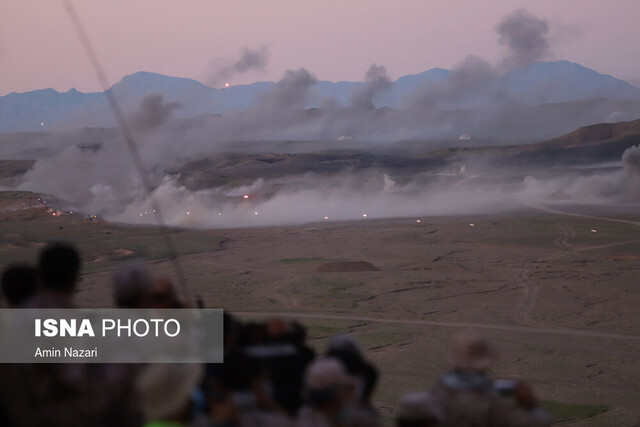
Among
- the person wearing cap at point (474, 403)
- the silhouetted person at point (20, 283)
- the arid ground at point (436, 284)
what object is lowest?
the arid ground at point (436, 284)

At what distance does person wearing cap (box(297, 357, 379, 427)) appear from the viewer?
4398mm

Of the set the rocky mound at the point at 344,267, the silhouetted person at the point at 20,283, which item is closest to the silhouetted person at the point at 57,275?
the silhouetted person at the point at 20,283

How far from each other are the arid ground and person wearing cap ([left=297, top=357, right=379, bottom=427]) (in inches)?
527

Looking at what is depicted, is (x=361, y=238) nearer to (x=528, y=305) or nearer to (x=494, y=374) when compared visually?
(x=528, y=305)

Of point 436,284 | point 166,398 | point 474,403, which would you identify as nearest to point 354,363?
point 474,403

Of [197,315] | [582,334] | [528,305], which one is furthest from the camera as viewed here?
[528,305]

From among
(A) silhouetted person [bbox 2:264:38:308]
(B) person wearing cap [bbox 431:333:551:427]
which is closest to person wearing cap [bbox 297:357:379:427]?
(B) person wearing cap [bbox 431:333:551:427]

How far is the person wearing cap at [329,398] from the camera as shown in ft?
14.4

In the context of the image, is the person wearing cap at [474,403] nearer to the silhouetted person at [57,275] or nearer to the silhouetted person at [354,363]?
the silhouetted person at [354,363]

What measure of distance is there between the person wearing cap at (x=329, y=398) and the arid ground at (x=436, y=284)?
1340 cm

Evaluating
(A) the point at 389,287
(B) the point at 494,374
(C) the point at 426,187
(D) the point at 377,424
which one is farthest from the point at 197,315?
(C) the point at 426,187

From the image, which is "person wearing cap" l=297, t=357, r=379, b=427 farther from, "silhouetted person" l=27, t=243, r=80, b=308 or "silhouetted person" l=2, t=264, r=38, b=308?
"silhouetted person" l=2, t=264, r=38, b=308

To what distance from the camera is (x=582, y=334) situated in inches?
1134

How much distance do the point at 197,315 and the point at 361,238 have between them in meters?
63.8
